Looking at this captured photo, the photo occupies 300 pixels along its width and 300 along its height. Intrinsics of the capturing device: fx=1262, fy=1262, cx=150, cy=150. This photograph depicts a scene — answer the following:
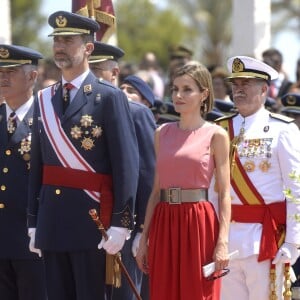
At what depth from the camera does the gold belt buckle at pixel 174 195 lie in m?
7.74

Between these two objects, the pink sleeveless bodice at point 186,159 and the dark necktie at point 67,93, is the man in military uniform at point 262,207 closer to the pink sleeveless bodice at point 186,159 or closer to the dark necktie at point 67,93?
the pink sleeveless bodice at point 186,159

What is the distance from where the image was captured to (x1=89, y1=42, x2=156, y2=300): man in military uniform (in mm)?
8781

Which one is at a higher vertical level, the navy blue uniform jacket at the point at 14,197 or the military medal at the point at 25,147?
the military medal at the point at 25,147

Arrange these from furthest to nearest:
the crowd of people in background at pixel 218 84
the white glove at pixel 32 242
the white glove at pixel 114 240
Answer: the crowd of people in background at pixel 218 84
the white glove at pixel 32 242
the white glove at pixel 114 240

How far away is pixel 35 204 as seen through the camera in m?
8.17

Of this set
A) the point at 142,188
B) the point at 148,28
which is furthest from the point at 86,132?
the point at 148,28

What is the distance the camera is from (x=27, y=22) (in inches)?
1726

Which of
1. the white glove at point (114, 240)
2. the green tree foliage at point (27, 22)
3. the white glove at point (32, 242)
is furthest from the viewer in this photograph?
the green tree foliage at point (27, 22)

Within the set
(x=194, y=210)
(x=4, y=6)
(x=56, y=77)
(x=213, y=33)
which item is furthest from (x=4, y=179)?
(x=213, y=33)

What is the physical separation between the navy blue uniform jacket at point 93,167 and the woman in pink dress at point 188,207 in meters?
0.20

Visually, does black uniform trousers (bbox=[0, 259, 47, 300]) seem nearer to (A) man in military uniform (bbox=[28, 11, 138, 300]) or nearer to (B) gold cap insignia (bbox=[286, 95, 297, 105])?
(A) man in military uniform (bbox=[28, 11, 138, 300])

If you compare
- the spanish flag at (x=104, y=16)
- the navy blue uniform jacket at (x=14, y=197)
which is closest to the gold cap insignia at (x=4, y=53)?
the navy blue uniform jacket at (x=14, y=197)

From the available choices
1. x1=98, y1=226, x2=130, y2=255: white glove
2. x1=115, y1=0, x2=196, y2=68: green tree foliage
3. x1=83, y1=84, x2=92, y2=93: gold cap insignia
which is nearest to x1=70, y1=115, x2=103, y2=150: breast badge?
x1=83, y1=84, x2=92, y2=93: gold cap insignia

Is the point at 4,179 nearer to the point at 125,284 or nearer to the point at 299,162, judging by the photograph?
the point at 125,284
